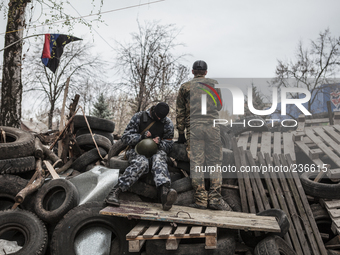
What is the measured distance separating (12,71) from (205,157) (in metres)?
8.64

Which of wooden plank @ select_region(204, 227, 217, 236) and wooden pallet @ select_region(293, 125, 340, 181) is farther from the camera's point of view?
wooden pallet @ select_region(293, 125, 340, 181)

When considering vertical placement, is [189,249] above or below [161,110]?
below

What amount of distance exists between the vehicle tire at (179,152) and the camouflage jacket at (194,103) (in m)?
0.35

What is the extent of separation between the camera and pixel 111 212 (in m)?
4.06

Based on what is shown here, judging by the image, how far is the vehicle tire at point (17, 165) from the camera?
536 cm

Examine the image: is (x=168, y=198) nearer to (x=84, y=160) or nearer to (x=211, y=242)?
(x=211, y=242)

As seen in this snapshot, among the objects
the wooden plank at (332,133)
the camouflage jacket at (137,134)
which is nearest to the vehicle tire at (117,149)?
the camouflage jacket at (137,134)

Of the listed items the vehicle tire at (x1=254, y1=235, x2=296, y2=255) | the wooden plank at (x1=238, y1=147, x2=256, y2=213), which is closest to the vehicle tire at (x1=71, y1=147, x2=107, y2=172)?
the wooden plank at (x1=238, y1=147, x2=256, y2=213)

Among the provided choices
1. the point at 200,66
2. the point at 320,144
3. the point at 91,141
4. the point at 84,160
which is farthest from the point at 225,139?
the point at 84,160

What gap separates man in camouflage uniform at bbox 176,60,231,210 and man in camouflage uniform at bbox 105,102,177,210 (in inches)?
14.9

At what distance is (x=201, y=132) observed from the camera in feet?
16.7

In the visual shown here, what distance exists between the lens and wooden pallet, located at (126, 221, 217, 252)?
3.70 metres

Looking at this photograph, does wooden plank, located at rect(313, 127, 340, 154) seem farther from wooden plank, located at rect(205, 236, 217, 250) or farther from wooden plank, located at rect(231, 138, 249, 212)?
wooden plank, located at rect(205, 236, 217, 250)

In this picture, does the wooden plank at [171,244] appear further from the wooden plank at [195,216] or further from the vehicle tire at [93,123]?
the vehicle tire at [93,123]
